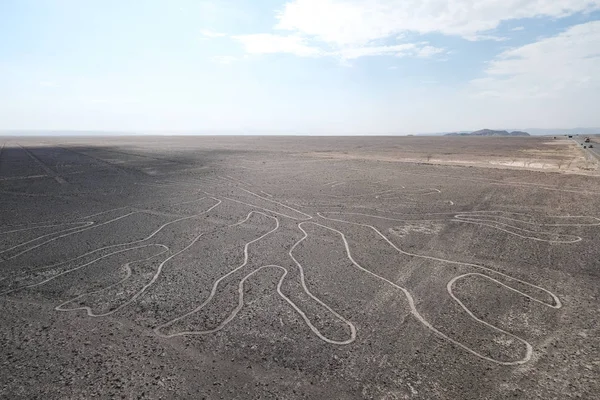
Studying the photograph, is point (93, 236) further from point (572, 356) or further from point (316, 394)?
point (572, 356)

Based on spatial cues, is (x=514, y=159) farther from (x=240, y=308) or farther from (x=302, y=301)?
(x=240, y=308)

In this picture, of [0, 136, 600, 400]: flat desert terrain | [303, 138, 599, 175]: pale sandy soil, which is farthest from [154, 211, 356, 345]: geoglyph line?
[303, 138, 599, 175]: pale sandy soil

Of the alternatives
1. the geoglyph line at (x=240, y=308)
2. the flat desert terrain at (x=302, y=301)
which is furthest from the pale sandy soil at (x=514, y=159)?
the geoglyph line at (x=240, y=308)

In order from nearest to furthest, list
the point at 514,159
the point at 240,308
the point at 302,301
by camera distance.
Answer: the point at 240,308 → the point at 302,301 → the point at 514,159

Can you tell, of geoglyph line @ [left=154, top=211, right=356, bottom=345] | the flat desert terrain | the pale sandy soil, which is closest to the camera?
the flat desert terrain

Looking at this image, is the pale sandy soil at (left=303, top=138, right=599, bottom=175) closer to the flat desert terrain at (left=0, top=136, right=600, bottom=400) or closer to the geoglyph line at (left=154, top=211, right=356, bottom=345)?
the flat desert terrain at (left=0, top=136, right=600, bottom=400)

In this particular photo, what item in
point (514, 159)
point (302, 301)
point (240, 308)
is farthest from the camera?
point (514, 159)

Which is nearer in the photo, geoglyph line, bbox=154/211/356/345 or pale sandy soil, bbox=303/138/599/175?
geoglyph line, bbox=154/211/356/345

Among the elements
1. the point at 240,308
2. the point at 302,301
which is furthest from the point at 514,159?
the point at 240,308
